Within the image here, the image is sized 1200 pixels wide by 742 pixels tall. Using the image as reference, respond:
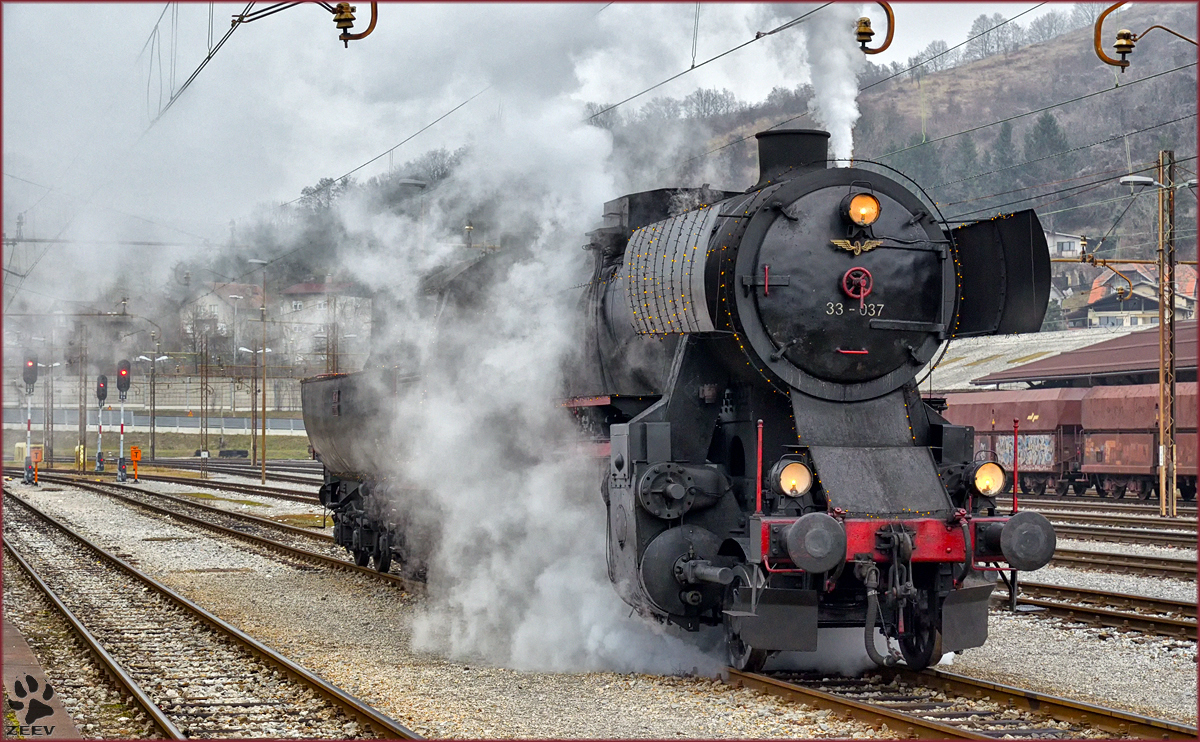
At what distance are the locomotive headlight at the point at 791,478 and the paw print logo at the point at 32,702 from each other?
519cm

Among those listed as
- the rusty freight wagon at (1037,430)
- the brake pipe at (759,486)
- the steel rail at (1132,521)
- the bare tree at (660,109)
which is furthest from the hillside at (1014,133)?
the steel rail at (1132,521)

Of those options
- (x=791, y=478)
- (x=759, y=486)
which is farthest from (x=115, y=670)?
(x=791, y=478)

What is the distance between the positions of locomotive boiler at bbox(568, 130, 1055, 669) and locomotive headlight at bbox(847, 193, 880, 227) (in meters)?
0.01

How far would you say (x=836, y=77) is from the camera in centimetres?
1073

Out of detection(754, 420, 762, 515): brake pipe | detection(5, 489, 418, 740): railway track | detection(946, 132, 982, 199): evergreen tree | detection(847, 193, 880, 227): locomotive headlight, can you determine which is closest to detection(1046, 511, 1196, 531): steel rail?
detection(847, 193, 880, 227): locomotive headlight

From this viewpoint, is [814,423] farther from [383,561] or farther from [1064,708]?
[383,561]

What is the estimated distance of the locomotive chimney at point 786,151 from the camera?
9078 mm

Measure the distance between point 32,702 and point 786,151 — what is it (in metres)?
6.77

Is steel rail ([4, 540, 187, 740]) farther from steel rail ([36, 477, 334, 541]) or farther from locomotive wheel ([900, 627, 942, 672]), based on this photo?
steel rail ([36, 477, 334, 541])

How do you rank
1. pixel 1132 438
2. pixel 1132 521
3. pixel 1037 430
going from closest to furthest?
1. pixel 1132 521
2. pixel 1132 438
3. pixel 1037 430

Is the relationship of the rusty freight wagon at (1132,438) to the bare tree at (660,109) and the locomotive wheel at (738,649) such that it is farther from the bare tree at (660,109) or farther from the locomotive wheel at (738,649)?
the locomotive wheel at (738,649)

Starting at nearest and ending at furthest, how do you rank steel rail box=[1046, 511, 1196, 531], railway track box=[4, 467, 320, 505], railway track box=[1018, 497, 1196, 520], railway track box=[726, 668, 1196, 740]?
1. railway track box=[726, 668, 1196, 740]
2. steel rail box=[1046, 511, 1196, 531]
3. railway track box=[1018, 497, 1196, 520]
4. railway track box=[4, 467, 320, 505]

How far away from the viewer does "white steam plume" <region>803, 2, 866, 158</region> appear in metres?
10.5

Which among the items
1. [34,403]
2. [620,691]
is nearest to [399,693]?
[620,691]
